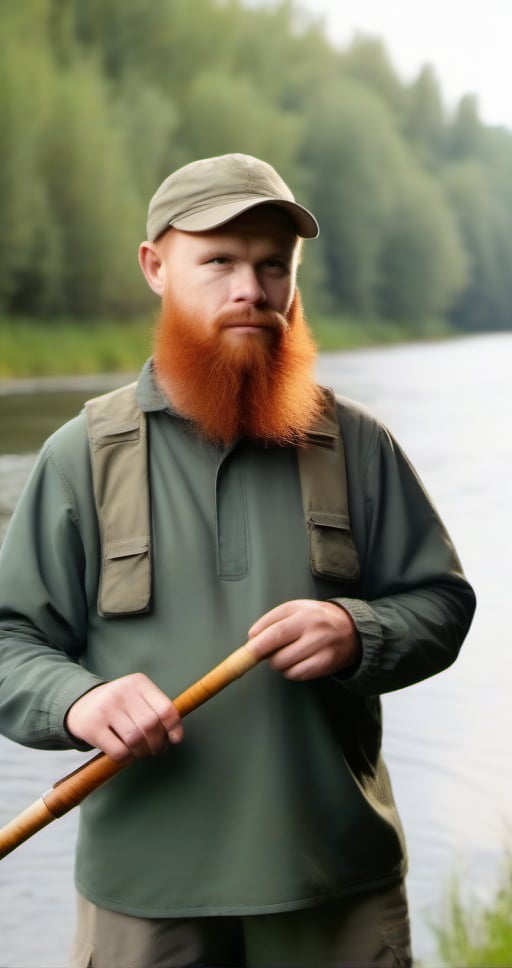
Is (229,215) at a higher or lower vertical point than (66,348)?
higher

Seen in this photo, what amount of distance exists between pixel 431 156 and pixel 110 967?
87.4m

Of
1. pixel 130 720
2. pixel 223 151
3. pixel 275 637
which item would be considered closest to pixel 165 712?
pixel 130 720

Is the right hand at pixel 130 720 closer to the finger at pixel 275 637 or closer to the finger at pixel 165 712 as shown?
the finger at pixel 165 712

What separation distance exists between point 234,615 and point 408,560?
0.31 m

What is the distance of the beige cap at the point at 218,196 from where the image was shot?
2.37 metres

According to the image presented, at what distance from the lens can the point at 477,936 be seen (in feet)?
8.99

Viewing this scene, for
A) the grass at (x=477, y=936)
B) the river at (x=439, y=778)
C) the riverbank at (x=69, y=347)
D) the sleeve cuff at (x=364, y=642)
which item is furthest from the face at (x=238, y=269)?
the riverbank at (x=69, y=347)

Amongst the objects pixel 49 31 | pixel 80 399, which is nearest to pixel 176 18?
pixel 49 31

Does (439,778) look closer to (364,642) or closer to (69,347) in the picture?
(364,642)

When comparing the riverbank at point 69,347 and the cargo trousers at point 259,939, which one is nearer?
the cargo trousers at point 259,939

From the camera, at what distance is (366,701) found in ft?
8.02

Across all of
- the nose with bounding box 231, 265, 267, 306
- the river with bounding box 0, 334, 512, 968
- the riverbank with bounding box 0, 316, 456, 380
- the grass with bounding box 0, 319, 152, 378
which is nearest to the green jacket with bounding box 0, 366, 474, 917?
the nose with bounding box 231, 265, 267, 306

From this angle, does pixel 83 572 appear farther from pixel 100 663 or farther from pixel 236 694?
pixel 236 694

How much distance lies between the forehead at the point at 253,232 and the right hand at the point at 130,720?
0.68 meters
